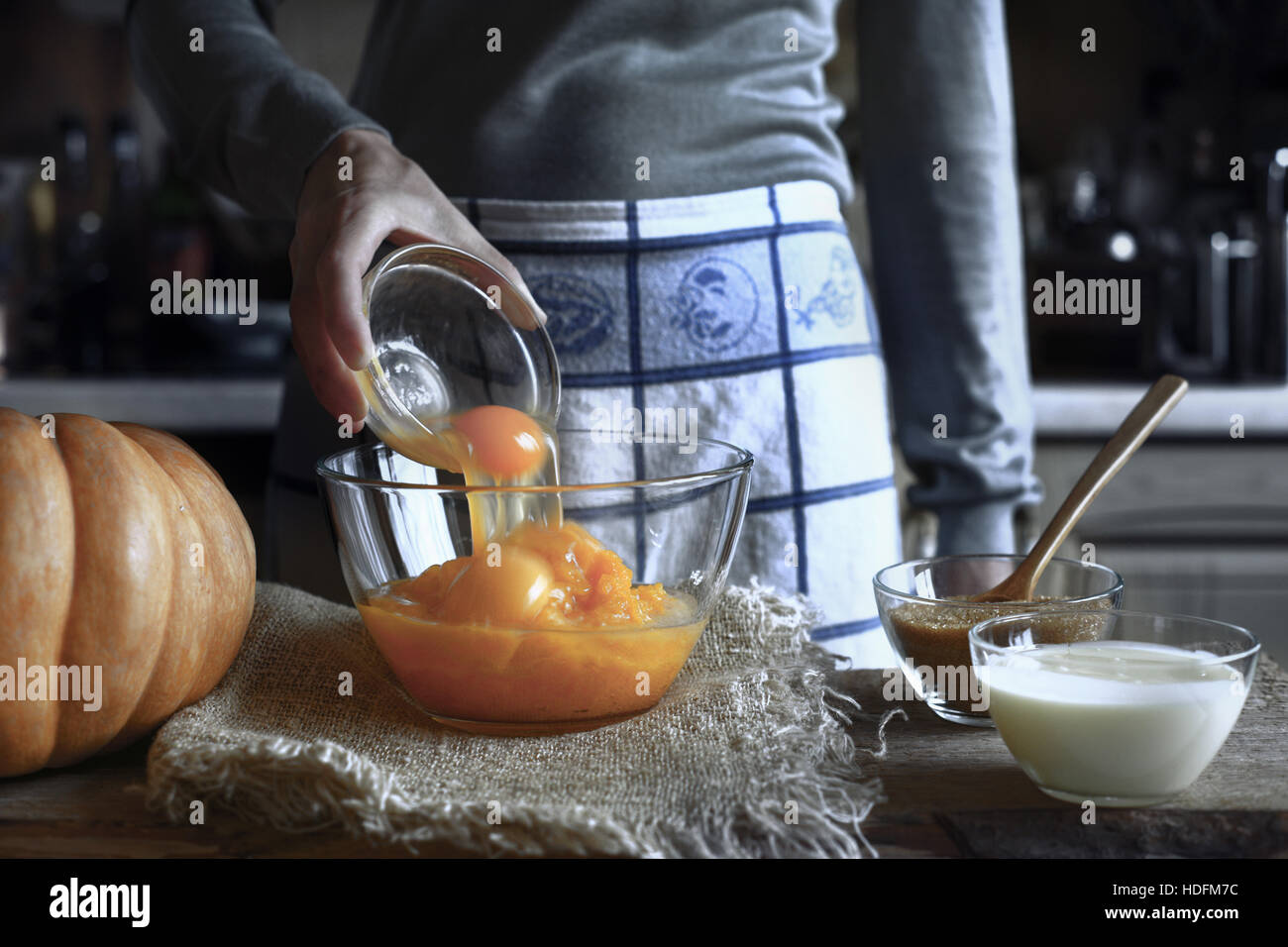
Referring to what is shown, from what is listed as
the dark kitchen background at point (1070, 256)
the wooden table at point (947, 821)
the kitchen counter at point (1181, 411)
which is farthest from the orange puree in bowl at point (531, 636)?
the kitchen counter at point (1181, 411)

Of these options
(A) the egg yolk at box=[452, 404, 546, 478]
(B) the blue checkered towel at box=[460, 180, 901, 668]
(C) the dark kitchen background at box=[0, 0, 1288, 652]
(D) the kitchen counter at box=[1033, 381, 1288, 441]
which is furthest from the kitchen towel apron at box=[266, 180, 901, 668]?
(D) the kitchen counter at box=[1033, 381, 1288, 441]

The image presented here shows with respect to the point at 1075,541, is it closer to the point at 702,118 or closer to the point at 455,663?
the point at 702,118

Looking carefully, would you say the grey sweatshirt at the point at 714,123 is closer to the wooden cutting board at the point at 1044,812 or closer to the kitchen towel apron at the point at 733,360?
the kitchen towel apron at the point at 733,360

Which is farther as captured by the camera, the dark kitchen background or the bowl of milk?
the dark kitchen background

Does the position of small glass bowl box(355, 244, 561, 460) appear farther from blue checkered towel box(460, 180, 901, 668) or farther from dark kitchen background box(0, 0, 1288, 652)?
dark kitchen background box(0, 0, 1288, 652)

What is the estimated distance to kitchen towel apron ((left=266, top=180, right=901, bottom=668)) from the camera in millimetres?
915

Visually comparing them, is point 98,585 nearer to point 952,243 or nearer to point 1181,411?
point 952,243

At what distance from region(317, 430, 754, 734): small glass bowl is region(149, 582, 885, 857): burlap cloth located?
16mm

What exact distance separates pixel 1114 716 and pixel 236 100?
27.7 inches

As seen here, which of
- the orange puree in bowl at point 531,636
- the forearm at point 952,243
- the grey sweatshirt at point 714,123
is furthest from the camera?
the forearm at point 952,243

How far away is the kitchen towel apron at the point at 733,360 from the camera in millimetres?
915

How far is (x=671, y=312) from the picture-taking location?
92cm

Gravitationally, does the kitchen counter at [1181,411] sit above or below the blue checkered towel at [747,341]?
below

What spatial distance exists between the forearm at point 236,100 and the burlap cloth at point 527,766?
0.33m
